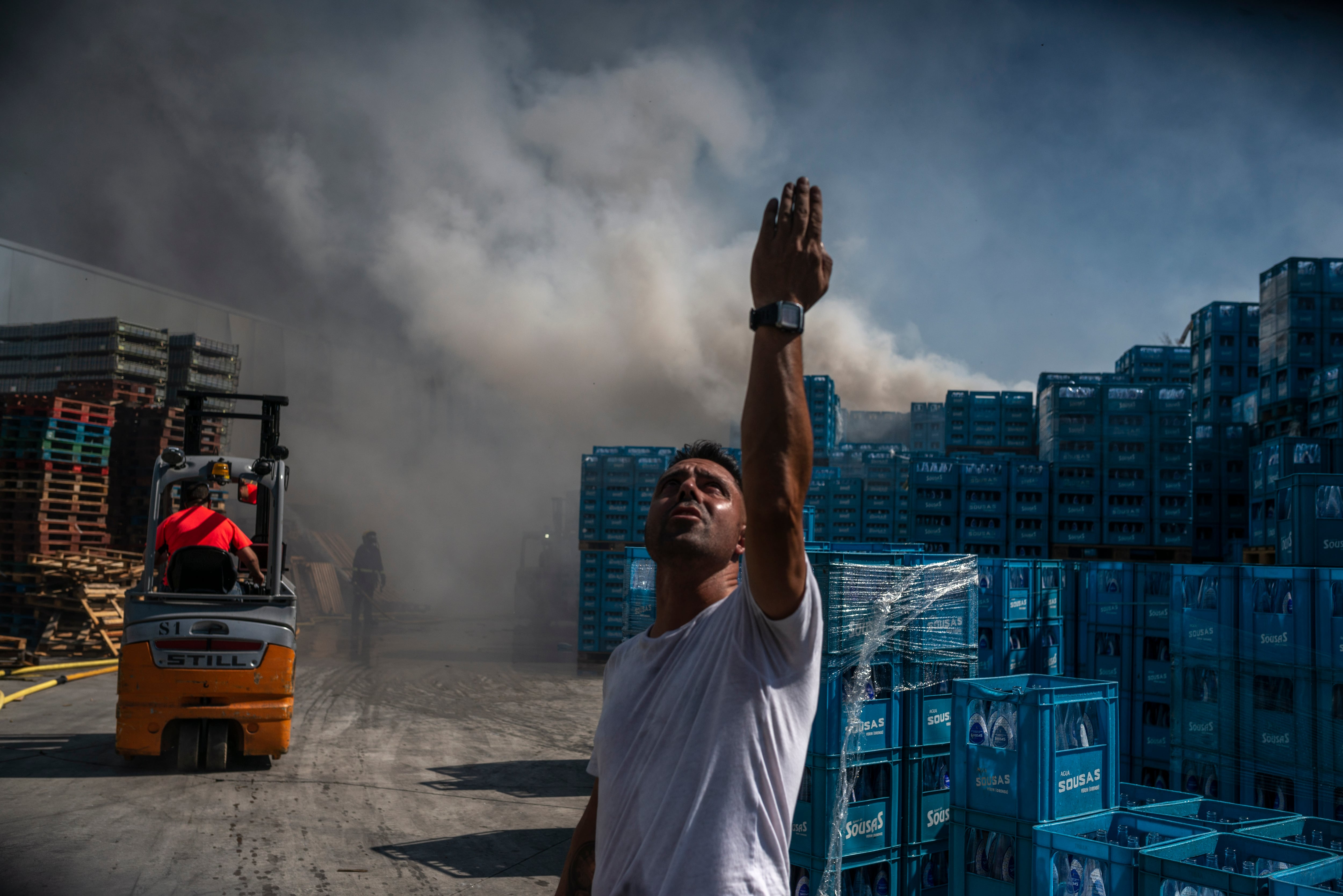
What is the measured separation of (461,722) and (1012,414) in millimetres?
9503

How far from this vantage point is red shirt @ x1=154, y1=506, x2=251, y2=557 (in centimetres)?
721

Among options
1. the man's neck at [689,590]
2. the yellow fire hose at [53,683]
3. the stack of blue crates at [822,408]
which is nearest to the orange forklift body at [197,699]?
the yellow fire hose at [53,683]

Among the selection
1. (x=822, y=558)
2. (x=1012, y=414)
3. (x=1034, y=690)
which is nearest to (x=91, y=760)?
(x=822, y=558)

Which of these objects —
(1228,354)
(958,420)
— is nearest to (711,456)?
(958,420)

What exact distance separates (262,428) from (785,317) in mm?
7962

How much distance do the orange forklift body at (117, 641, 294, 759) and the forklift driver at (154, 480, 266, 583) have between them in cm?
81

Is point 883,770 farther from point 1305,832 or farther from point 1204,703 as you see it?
point 1204,703

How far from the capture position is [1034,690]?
4051mm

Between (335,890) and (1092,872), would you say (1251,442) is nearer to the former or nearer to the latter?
(1092,872)

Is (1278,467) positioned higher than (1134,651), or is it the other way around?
(1278,467)

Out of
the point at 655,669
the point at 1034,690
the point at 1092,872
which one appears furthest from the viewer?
the point at 1034,690

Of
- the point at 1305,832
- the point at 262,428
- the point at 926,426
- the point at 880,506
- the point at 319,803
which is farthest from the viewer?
the point at 926,426

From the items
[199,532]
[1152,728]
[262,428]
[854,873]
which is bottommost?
[854,873]

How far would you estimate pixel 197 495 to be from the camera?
24.1 feet
